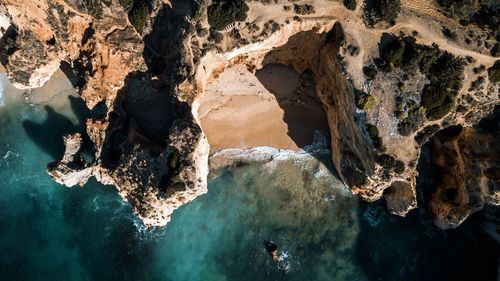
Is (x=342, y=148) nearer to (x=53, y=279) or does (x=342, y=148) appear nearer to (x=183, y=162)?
(x=183, y=162)

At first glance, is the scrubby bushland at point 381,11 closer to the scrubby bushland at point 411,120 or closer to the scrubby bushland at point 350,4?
the scrubby bushland at point 350,4

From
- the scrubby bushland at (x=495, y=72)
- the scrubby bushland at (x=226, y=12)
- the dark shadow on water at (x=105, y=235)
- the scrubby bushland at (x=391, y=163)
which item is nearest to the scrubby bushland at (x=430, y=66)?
the scrubby bushland at (x=495, y=72)

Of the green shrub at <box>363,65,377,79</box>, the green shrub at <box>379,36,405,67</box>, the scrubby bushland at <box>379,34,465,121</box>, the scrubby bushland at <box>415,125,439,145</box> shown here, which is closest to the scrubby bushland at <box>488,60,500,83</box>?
the scrubby bushland at <box>379,34,465,121</box>

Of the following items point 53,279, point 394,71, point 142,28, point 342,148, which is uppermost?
point 142,28

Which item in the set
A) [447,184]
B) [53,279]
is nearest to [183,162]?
[53,279]

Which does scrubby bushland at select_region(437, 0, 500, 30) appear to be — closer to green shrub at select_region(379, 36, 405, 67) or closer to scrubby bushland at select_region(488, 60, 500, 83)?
scrubby bushland at select_region(488, 60, 500, 83)
